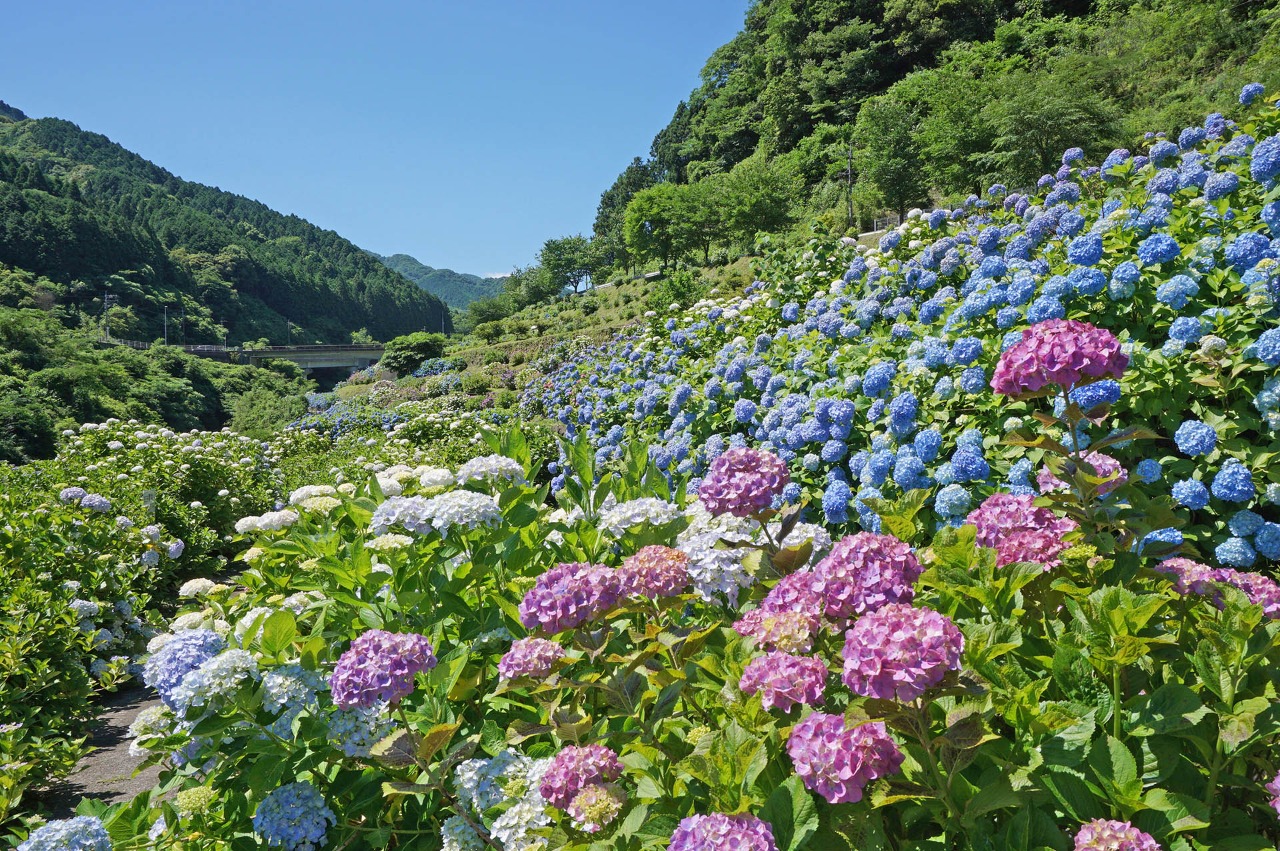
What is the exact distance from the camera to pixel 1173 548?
1542mm

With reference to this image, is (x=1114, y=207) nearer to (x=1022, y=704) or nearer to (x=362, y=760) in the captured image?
(x=1022, y=704)

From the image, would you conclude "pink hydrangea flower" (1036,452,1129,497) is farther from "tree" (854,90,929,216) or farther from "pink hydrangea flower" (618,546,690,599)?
"tree" (854,90,929,216)

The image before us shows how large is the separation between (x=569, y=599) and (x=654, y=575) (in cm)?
21

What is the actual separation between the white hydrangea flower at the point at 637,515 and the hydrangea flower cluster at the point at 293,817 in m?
1.00

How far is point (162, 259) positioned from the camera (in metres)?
80.2

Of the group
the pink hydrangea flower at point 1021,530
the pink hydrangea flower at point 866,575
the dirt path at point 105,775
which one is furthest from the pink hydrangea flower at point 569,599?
the dirt path at point 105,775

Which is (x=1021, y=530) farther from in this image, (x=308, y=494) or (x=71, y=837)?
(x=308, y=494)

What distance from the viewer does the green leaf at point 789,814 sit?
1021mm

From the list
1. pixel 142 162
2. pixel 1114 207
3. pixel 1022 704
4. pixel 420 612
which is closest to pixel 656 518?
pixel 420 612

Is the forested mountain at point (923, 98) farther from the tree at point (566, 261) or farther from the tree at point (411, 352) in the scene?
the tree at point (411, 352)

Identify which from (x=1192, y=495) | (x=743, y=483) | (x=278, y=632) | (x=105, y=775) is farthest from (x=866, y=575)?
(x=105, y=775)

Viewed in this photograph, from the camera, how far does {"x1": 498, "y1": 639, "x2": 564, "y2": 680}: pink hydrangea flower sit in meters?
1.40

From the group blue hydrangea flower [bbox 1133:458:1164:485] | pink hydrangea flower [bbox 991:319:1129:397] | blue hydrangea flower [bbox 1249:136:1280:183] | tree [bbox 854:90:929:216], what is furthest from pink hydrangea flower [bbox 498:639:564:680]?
tree [bbox 854:90:929:216]

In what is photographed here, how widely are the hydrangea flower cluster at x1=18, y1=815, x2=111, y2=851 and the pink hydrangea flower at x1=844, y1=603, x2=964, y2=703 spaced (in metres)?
1.63
